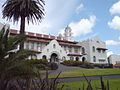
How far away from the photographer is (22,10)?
88.8ft

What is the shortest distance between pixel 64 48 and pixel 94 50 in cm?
1190

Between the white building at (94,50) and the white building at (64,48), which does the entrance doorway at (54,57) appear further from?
the white building at (94,50)

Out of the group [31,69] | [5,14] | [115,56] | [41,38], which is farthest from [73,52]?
[31,69]

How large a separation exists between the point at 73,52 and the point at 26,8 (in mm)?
41777

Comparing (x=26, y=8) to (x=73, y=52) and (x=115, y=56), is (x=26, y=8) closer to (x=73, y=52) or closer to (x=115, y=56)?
(x=73, y=52)

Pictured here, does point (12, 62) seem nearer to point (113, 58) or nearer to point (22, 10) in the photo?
point (22, 10)

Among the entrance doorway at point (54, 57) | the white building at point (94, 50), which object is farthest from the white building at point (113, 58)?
the entrance doorway at point (54, 57)

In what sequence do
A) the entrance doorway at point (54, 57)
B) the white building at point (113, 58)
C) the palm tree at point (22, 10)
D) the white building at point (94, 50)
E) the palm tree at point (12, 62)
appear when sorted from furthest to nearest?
the white building at point (113, 58) < the white building at point (94, 50) < the entrance doorway at point (54, 57) < the palm tree at point (22, 10) < the palm tree at point (12, 62)

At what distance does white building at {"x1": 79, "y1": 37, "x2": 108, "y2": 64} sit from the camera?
Result: 71.4 meters

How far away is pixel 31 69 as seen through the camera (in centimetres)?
955

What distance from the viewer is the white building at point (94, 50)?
7144 centimetres

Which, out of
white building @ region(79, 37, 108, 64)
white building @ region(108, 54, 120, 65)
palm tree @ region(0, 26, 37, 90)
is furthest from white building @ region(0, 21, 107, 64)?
palm tree @ region(0, 26, 37, 90)

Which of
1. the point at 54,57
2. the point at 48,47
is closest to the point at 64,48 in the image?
the point at 54,57

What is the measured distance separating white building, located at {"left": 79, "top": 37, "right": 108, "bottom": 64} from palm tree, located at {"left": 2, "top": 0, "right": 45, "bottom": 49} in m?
44.3
